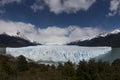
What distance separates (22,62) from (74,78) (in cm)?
1972

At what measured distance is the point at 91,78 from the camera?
85.9 ft

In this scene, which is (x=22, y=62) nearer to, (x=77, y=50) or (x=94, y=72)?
(x=77, y=50)

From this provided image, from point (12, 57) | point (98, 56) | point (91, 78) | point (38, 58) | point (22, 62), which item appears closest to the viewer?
point (91, 78)

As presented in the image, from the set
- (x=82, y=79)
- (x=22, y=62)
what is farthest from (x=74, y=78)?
(x=22, y=62)

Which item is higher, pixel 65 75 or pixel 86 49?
pixel 86 49

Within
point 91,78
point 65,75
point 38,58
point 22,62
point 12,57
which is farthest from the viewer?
point 12,57

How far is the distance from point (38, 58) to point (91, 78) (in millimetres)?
31758

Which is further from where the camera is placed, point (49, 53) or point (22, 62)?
point (49, 53)

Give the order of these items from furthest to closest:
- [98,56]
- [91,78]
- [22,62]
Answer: [98,56]
[22,62]
[91,78]

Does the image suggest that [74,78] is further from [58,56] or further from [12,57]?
[12,57]

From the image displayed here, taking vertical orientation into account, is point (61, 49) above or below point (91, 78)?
above

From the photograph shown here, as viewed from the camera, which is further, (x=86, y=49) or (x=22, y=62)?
→ (x=86, y=49)

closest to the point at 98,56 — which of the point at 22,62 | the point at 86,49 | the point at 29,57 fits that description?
the point at 86,49

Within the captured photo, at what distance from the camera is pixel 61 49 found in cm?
5409
